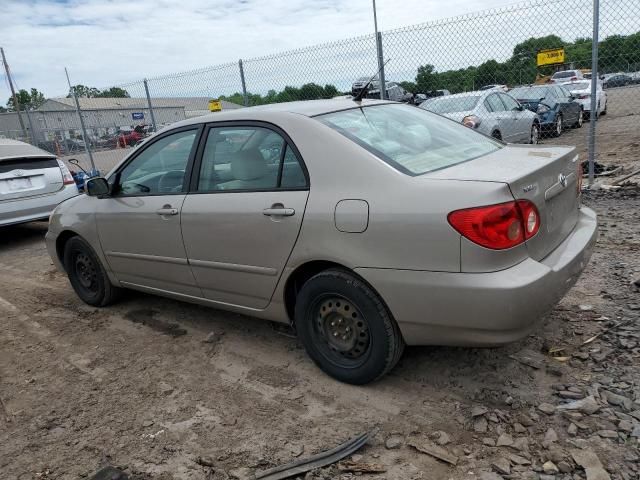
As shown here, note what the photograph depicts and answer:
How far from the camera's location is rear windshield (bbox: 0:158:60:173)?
743 centimetres

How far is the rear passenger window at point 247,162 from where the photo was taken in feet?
10.1

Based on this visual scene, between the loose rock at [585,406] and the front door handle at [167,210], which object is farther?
the front door handle at [167,210]

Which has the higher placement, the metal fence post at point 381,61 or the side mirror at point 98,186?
the metal fence post at point 381,61

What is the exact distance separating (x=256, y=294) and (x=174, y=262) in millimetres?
798

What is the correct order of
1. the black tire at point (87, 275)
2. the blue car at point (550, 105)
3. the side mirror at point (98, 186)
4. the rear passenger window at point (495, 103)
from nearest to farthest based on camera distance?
the side mirror at point (98, 186)
the black tire at point (87, 275)
the rear passenger window at point (495, 103)
the blue car at point (550, 105)

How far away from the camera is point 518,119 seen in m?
10.1

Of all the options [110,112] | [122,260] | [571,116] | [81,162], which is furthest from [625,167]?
[81,162]

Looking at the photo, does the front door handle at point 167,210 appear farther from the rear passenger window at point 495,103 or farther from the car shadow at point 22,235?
the rear passenger window at point 495,103

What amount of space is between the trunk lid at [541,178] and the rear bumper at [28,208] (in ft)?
22.7

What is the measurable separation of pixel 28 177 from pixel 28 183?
9 centimetres

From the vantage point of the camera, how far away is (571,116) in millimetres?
13750

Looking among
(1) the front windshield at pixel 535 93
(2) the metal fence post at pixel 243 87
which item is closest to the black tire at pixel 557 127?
(1) the front windshield at pixel 535 93

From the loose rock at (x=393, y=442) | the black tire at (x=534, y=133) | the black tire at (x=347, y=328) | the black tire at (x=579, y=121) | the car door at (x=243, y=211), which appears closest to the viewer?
the loose rock at (x=393, y=442)

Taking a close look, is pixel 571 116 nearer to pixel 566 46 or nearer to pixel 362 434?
pixel 566 46
